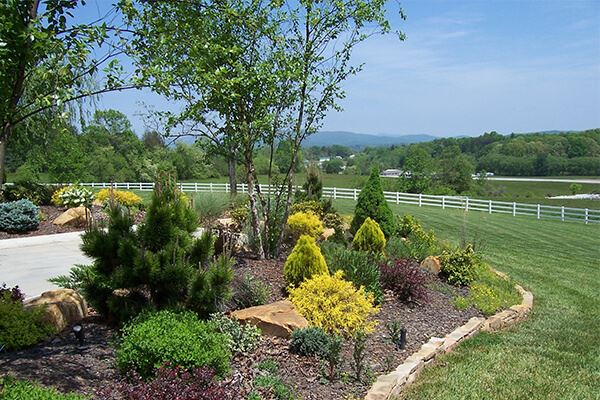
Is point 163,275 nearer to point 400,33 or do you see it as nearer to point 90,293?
point 90,293

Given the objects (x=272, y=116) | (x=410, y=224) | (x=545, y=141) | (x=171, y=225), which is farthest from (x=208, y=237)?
(x=545, y=141)

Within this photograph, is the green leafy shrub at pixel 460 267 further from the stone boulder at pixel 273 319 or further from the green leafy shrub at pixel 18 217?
the green leafy shrub at pixel 18 217

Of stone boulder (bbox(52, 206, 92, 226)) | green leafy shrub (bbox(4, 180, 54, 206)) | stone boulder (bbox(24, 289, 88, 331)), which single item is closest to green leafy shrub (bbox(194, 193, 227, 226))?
stone boulder (bbox(52, 206, 92, 226))

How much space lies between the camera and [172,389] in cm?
352

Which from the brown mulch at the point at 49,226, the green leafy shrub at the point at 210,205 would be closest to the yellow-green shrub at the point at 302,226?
the green leafy shrub at the point at 210,205

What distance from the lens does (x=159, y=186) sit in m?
5.26

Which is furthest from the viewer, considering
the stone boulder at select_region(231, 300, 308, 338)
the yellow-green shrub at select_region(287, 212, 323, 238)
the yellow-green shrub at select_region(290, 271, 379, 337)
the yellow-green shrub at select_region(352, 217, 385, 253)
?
the yellow-green shrub at select_region(287, 212, 323, 238)

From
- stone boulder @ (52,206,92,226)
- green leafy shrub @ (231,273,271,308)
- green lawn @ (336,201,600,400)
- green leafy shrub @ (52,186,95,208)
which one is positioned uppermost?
green leafy shrub @ (52,186,95,208)

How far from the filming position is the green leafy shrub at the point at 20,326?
474 centimetres

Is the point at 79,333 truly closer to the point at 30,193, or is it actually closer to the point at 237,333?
the point at 237,333

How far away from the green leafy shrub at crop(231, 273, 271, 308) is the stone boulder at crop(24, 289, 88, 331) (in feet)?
5.39

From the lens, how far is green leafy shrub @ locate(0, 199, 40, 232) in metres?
13.1

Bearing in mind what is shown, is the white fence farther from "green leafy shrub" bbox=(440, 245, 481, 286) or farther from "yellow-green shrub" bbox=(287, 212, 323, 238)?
"green leafy shrub" bbox=(440, 245, 481, 286)

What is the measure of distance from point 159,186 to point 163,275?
86 centimetres
